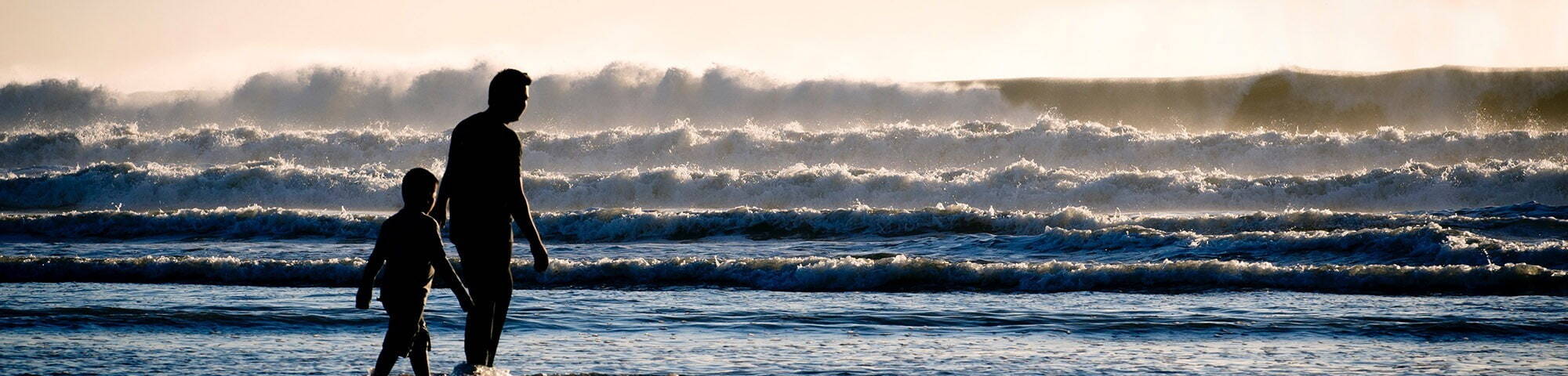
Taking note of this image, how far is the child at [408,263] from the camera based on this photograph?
5449 mm

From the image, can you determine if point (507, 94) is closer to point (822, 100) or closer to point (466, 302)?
point (466, 302)

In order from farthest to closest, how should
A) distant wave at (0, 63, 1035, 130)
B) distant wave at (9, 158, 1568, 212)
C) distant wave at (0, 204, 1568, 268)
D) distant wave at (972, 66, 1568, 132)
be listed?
distant wave at (0, 63, 1035, 130) < distant wave at (972, 66, 1568, 132) < distant wave at (9, 158, 1568, 212) < distant wave at (0, 204, 1568, 268)

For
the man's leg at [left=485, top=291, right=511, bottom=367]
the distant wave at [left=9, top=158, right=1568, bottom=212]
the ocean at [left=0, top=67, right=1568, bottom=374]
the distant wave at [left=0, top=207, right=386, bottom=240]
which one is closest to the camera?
the man's leg at [left=485, top=291, right=511, bottom=367]

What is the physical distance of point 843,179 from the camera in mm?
23531

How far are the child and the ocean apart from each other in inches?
45.3

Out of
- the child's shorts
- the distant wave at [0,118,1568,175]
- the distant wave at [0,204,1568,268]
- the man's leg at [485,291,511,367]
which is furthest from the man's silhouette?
the distant wave at [0,118,1568,175]

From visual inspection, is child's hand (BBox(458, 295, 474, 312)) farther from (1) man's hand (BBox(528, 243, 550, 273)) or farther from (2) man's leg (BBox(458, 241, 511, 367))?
(1) man's hand (BBox(528, 243, 550, 273))

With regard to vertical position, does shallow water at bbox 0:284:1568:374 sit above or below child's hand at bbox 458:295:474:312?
below

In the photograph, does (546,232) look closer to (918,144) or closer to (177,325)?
(177,325)

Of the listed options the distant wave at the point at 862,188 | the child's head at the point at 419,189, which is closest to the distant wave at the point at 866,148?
the distant wave at the point at 862,188

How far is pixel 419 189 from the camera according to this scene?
5.49 metres

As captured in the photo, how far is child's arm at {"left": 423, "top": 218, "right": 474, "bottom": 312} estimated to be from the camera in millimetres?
5324

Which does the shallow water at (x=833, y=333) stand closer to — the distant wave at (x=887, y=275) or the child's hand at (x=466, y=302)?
the distant wave at (x=887, y=275)

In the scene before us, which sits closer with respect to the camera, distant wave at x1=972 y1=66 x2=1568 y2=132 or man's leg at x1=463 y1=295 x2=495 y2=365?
man's leg at x1=463 y1=295 x2=495 y2=365
